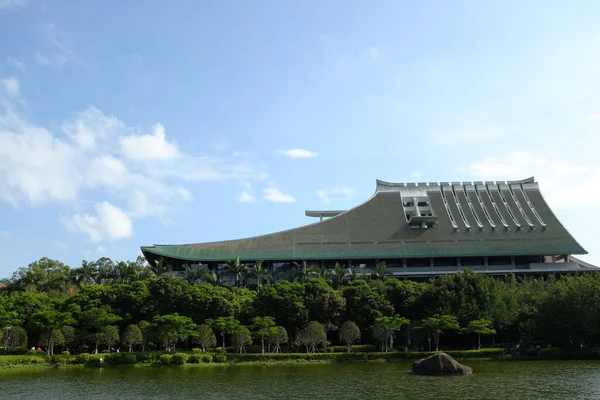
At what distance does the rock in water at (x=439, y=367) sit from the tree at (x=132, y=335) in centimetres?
1953

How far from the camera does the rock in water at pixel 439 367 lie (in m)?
25.8

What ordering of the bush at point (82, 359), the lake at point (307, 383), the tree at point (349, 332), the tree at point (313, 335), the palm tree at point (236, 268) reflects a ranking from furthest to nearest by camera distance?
1. the palm tree at point (236, 268)
2. the tree at point (349, 332)
3. the tree at point (313, 335)
4. the bush at point (82, 359)
5. the lake at point (307, 383)

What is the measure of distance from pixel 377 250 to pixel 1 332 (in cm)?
3687

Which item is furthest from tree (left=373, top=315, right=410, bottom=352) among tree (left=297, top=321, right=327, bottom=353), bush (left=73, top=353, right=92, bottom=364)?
bush (left=73, top=353, right=92, bottom=364)

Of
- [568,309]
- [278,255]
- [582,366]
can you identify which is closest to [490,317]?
[568,309]

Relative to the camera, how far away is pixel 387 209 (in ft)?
227

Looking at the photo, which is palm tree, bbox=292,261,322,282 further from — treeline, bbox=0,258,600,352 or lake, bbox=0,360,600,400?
lake, bbox=0,360,600,400

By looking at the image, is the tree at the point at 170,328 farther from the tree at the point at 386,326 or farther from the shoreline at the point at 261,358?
the tree at the point at 386,326

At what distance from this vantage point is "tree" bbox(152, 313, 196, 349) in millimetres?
37312

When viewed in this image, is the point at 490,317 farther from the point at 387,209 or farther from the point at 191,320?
the point at 387,209

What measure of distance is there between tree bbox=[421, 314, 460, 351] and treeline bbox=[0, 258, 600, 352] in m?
0.08

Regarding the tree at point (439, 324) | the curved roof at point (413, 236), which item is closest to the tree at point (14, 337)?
the curved roof at point (413, 236)

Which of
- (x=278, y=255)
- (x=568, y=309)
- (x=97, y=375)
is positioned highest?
(x=278, y=255)

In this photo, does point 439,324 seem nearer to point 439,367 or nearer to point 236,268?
point 439,367
